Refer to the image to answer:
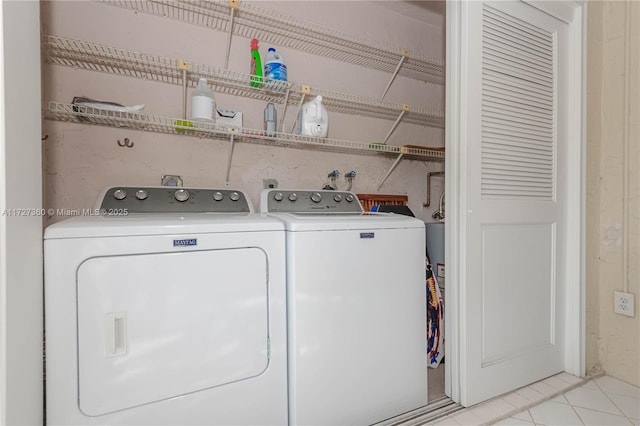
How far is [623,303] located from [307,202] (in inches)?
76.0

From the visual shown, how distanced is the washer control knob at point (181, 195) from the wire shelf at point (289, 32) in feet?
3.47

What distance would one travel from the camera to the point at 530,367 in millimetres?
1775

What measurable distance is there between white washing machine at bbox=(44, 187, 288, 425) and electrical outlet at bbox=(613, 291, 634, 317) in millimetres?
1986

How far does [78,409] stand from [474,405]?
169cm

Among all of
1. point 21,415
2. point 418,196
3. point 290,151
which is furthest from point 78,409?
point 418,196

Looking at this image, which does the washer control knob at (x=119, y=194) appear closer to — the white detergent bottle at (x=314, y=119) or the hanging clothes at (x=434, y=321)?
the white detergent bottle at (x=314, y=119)

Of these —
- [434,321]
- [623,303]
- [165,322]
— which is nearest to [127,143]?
[165,322]

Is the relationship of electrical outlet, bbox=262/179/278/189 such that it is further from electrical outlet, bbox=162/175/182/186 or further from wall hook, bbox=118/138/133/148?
wall hook, bbox=118/138/133/148

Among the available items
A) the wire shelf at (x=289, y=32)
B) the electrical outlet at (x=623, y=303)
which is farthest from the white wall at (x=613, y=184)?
the wire shelf at (x=289, y=32)

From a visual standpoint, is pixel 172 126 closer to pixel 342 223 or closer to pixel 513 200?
pixel 342 223

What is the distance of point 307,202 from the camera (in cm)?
188

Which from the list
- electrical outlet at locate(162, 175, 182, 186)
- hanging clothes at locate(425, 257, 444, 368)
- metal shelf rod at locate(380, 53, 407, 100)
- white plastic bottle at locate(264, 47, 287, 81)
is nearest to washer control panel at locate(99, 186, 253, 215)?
electrical outlet at locate(162, 175, 182, 186)

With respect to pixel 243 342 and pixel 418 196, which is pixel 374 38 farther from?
pixel 243 342

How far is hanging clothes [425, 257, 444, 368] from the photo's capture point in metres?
1.94
